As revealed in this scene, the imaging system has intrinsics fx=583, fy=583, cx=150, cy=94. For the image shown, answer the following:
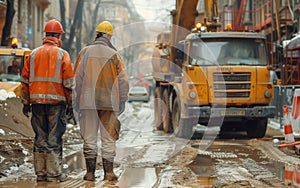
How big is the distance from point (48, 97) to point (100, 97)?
72cm

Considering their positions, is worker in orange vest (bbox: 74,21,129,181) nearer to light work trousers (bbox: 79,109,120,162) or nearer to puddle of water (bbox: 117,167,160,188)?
light work trousers (bbox: 79,109,120,162)

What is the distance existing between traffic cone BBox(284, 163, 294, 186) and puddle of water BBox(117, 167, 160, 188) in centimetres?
190

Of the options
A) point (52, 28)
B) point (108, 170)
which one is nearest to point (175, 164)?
point (108, 170)

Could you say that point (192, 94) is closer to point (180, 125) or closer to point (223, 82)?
point (223, 82)

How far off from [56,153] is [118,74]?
4.52 ft

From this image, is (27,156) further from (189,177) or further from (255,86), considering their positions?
(255,86)

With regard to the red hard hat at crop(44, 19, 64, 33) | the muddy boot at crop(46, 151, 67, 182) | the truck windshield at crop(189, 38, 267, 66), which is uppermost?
the red hard hat at crop(44, 19, 64, 33)

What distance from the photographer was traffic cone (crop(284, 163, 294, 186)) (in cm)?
839

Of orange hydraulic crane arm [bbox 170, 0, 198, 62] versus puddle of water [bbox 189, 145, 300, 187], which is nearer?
puddle of water [bbox 189, 145, 300, 187]

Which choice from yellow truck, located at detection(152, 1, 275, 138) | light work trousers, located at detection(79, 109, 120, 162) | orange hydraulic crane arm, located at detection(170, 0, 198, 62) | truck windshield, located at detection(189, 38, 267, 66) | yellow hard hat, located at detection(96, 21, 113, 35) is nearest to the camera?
light work trousers, located at detection(79, 109, 120, 162)

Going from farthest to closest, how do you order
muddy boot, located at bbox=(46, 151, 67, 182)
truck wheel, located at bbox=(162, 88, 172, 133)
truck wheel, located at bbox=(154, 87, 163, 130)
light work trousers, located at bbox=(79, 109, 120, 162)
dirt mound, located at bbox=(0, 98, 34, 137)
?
truck wheel, located at bbox=(154, 87, 163, 130) → truck wheel, located at bbox=(162, 88, 172, 133) → dirt mound, located at bbox=(0, 98, 34, 137) → light work trousers, located at bbox=(79, 109, 120, 162) → muddy boot, located at bbox=(46, 151, 67, 182)

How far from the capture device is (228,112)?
1523cm

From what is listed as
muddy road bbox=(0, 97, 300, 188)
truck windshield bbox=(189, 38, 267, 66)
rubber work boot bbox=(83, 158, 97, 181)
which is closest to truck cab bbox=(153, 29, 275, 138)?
truck windshield bbox=(189, 38, 267, 66)

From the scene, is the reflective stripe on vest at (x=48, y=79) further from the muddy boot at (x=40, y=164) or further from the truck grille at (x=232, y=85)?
the truck grille at (x=232, y=85)
